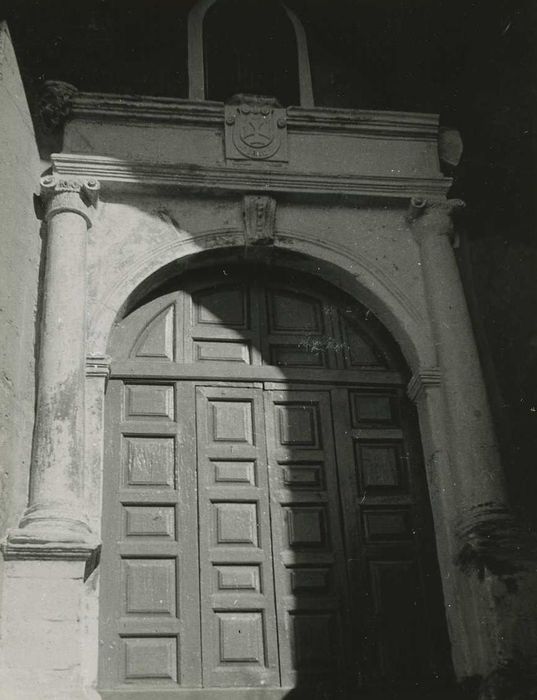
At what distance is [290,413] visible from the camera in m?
5.94

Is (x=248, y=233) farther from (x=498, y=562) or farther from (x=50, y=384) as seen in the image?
(x=498, y=562)

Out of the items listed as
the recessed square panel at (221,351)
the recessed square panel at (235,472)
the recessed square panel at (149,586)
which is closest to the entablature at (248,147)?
the recessed square panel at (221,351)

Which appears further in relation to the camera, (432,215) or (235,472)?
(432,215)

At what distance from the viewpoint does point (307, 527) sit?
5.58 m

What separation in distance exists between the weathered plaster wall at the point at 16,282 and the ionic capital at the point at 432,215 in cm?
263

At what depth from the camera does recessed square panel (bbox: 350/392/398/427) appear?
6.02 meters

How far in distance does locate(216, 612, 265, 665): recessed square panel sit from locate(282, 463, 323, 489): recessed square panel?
832mm

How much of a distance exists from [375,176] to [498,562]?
2944 mm

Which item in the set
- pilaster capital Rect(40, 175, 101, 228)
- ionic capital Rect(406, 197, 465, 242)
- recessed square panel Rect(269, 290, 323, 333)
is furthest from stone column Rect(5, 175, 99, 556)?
ionic capital Rect(406, 197, 465, 242)

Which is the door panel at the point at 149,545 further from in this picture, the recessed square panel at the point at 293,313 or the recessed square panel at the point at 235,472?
the recessed square panel at the point at 293,313

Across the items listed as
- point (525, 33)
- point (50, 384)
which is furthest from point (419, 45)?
point (50, 384)

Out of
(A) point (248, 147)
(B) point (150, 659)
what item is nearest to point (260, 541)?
(B) point (150, 659)

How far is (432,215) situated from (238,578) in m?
2.92

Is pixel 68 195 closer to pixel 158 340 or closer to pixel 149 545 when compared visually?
pixel 158 340
